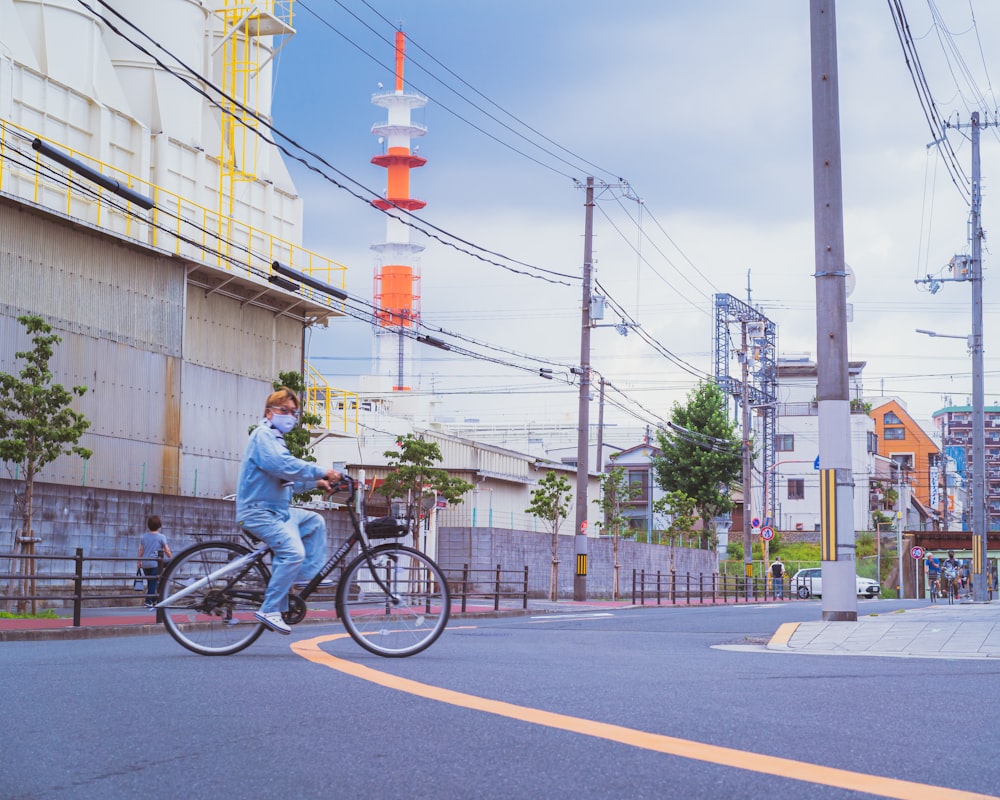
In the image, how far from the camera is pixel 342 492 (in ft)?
27.3

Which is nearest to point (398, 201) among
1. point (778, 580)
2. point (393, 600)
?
point (778, 580)

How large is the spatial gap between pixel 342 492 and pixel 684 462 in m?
52.7

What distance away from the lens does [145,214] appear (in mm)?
28844

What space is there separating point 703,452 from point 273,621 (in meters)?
52.9

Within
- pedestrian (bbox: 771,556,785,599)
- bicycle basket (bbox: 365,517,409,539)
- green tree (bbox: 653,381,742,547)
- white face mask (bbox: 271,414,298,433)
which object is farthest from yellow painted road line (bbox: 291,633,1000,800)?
green tree (bbox: 653,381,742,547)

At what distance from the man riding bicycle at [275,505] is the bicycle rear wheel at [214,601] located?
20cm

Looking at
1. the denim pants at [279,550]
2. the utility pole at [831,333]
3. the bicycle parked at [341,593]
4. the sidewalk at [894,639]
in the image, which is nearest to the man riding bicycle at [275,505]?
the denim pants at [279,550]

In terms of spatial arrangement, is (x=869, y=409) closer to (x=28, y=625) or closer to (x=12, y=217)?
(x=12, y=217)

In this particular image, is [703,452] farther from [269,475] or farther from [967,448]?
[967,448]

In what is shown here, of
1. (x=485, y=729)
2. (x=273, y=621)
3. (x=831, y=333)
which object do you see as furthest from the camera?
(x=831, y=333)

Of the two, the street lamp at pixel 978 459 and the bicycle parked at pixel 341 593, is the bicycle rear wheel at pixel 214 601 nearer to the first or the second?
the bicycle parked at pixel 341 593

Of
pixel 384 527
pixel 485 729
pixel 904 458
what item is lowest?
pixel 485 729

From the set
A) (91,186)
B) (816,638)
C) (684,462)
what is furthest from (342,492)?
(684,462)

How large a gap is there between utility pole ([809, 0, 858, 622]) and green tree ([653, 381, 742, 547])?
140ft
